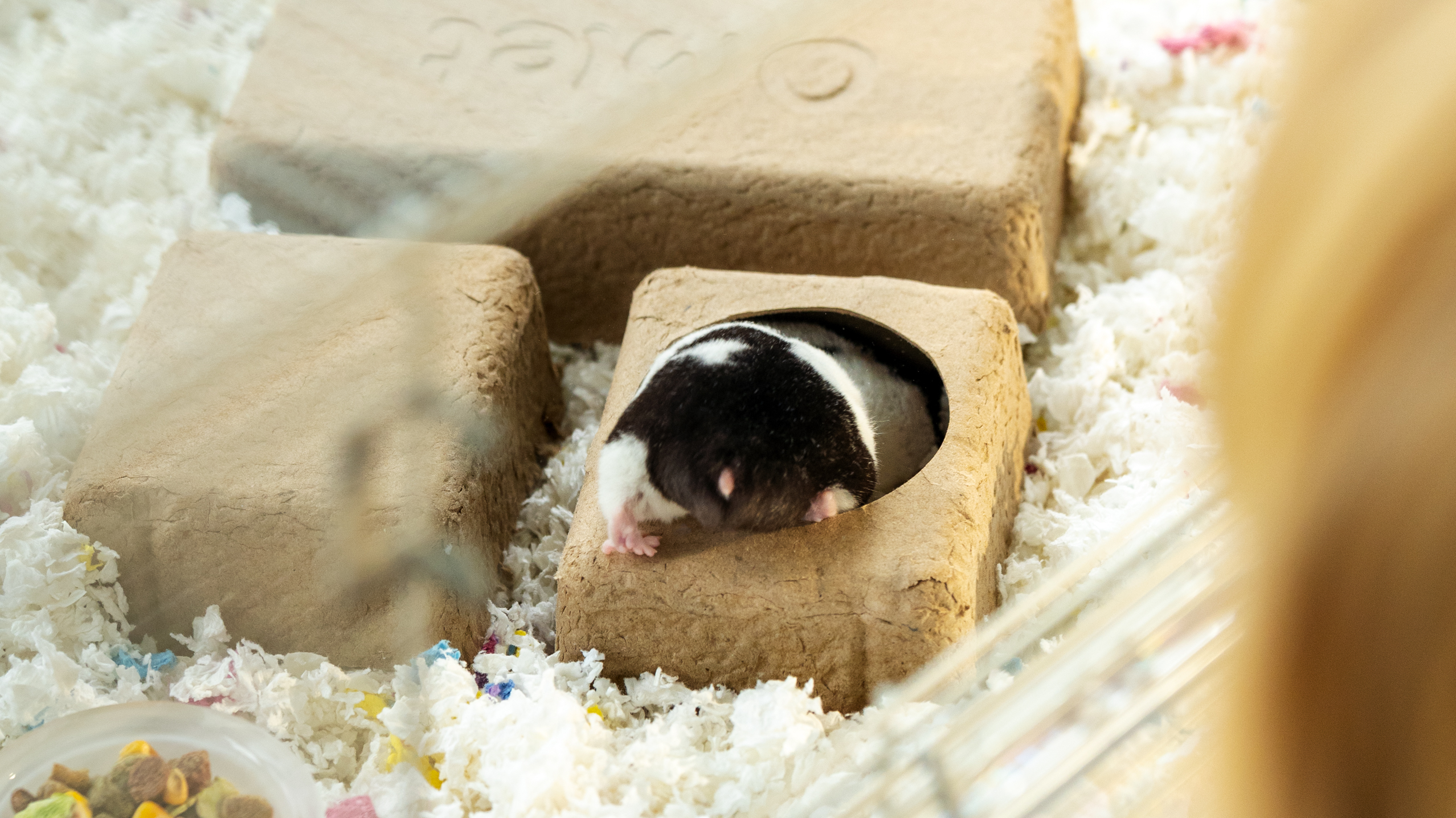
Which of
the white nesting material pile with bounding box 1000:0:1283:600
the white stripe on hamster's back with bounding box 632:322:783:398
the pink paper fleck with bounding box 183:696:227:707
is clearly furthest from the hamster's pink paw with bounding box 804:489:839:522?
the pink paper fleck with bounding box 183:696:227:707

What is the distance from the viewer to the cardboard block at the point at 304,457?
1362 mm

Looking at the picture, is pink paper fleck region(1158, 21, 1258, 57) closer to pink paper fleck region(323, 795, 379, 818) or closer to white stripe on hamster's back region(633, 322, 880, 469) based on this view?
white stripe on hamster's back region(633, 322, 880, 469)

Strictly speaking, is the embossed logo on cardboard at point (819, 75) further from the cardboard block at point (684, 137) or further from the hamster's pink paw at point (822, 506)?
the hamster's pink paw at point (822, 506)

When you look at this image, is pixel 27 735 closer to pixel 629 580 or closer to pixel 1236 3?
pixel 629 580

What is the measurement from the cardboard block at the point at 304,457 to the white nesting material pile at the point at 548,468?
5cm

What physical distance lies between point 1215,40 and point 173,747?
208 cm

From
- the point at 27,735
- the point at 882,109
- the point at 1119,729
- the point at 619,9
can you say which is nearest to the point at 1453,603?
the point at 1119,729

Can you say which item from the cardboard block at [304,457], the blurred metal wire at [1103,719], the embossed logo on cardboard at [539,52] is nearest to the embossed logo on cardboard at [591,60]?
the embossed logo on cardboard at [539,52]

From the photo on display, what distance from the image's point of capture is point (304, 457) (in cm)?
139

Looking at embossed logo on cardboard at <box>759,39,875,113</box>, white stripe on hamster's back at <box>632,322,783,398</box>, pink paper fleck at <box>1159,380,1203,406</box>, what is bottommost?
pink paper fleck at <box>1159,380,1203,406</box>

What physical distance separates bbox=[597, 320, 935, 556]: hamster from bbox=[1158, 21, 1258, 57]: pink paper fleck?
1286 millimetres

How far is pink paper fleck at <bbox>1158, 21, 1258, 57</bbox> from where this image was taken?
222 cm

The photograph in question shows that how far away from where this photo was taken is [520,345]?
1.62 m

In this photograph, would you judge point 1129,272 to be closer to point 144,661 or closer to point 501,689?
point 501,689
